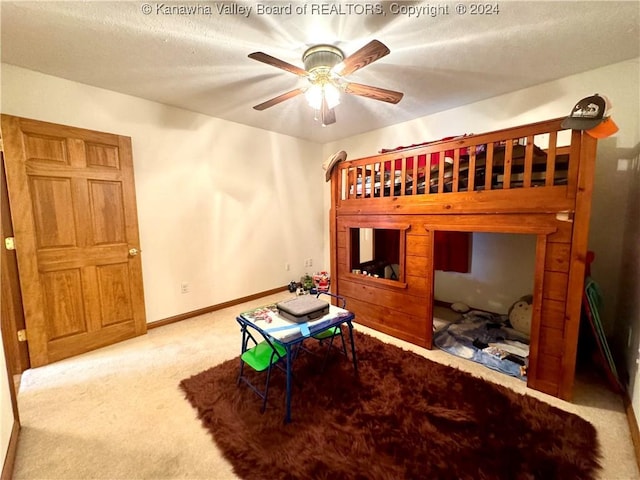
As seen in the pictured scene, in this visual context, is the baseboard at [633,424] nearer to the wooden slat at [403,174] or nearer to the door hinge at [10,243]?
the wooden slat at [403,174]

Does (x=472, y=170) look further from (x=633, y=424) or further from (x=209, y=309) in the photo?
(x=209, y=309)

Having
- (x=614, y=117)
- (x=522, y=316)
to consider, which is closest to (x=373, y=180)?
(x=522, y=316)

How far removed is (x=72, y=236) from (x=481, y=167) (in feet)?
11.8

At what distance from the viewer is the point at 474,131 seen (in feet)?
10.00

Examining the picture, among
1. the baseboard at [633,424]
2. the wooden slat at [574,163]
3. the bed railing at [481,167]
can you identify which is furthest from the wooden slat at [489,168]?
the baseboard at [633,424]

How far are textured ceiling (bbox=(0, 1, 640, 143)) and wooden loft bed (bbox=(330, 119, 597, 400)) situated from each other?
66cm

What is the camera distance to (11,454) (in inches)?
54.3

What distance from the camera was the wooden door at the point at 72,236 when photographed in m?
2.14

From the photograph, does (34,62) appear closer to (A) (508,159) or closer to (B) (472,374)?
(A) (508,159)

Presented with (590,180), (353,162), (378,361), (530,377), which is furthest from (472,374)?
(353,162)

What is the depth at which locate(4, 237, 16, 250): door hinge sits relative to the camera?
2.09 meters

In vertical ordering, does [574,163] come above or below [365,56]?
below

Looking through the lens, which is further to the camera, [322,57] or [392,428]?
[322,57]

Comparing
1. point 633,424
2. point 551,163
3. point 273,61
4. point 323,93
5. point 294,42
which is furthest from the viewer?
point 323,93
